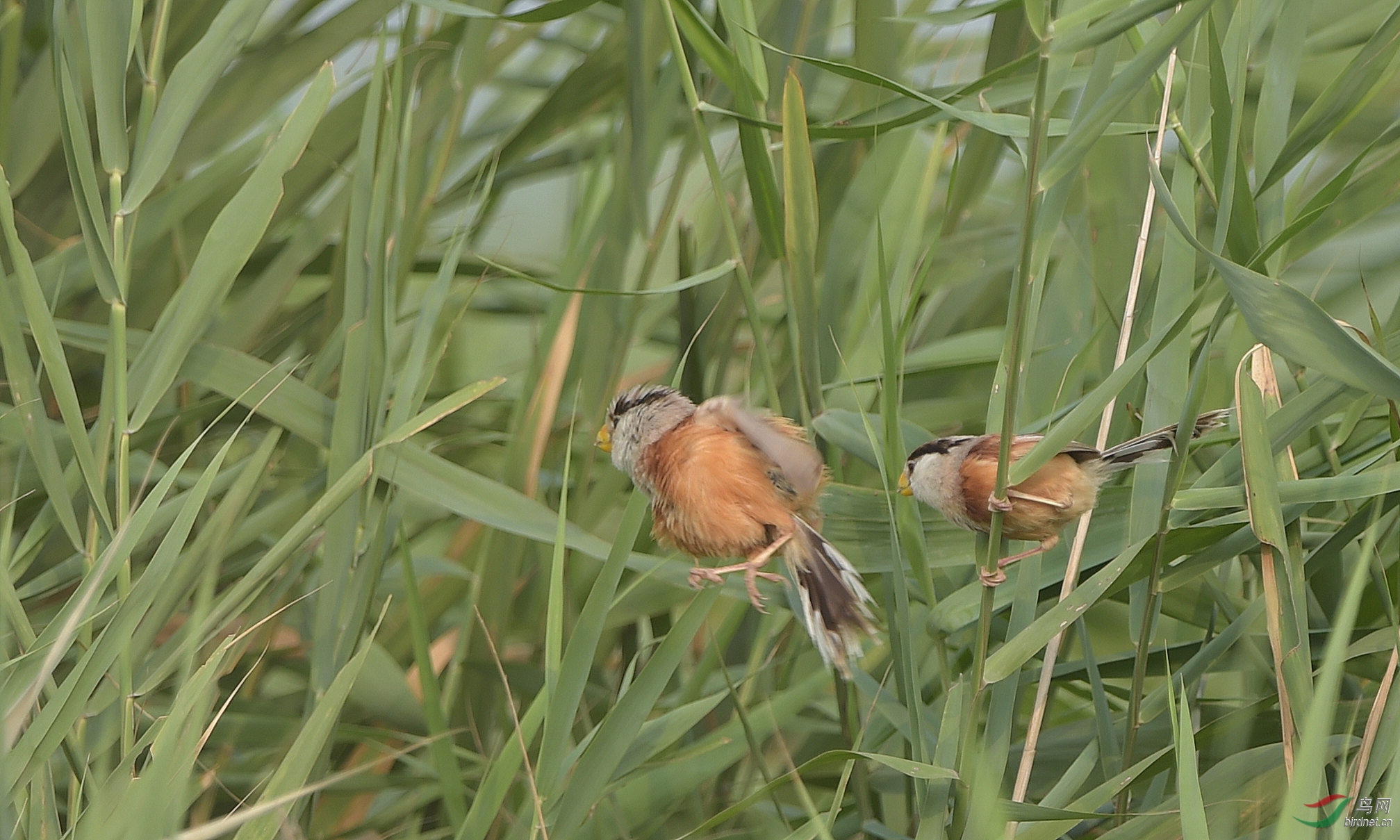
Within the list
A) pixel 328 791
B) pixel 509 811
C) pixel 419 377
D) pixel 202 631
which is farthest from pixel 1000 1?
pixel 328 791

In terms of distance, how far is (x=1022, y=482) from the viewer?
69cm

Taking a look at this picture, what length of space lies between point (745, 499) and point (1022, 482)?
0.64 ft

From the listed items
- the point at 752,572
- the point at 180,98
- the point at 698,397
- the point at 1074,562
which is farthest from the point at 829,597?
the point at 180,98

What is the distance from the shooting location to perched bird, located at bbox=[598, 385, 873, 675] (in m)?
0.70

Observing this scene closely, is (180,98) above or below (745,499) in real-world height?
above

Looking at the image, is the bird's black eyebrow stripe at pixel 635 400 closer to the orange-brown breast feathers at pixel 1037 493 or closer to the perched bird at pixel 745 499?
the perched bird at pixel 745 499

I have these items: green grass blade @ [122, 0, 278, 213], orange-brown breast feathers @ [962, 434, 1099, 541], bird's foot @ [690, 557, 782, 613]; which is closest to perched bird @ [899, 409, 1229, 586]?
orange-brown breast feathers @ [962, 434, 1099, 541]

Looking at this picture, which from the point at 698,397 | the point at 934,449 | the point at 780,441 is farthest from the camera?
the point at 698,397

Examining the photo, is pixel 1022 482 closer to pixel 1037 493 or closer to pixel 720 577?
pixel 1037 493

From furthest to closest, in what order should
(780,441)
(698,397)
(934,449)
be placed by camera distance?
(698,397), (934,449), (780,441)

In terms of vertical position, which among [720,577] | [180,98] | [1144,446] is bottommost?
[720,577]

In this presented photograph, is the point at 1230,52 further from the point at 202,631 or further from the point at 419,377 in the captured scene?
the point at 202,631

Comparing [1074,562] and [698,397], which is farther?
Result: [698,397]

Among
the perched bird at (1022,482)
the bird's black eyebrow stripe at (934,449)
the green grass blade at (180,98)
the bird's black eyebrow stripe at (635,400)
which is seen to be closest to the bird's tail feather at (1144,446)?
the perched bird at (1022,482)
